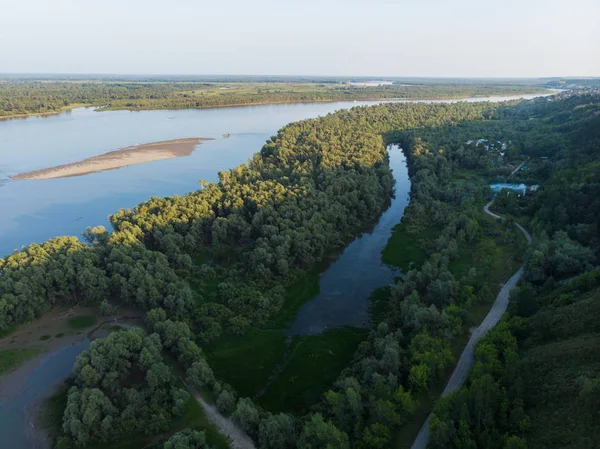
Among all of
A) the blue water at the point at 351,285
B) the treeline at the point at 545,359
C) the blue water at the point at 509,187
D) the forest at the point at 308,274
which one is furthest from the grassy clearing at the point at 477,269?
the blue water at the point at 509,187

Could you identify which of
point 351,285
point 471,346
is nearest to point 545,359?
point 471,346

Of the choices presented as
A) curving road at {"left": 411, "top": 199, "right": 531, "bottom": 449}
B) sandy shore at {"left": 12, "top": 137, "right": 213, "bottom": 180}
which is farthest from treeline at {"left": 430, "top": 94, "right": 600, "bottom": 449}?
sandy shore at {"left": 12, "top": 137, "right": 213, "bottom": 180}

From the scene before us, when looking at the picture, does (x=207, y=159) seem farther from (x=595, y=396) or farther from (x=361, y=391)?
(x=595, y=396)

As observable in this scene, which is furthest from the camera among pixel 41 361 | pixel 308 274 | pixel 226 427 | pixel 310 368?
pixel 308 274

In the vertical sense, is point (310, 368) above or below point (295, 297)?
below

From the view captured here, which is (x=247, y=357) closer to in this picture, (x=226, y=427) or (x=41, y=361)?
(x=226, y=427)

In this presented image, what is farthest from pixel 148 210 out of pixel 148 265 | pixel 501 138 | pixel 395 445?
pixel 501 138

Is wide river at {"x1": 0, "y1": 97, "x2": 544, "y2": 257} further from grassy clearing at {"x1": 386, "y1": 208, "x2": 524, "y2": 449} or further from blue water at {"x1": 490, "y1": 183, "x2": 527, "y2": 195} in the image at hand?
blue water at {"x1": 490, "y1": 183, "x2": 527, "y2": 195}
